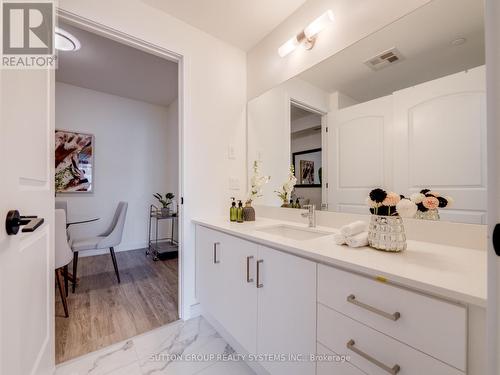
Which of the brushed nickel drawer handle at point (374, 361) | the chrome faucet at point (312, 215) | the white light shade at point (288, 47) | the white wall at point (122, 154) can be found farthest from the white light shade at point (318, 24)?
the white wall at point (122, 154)

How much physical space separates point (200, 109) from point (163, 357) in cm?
182

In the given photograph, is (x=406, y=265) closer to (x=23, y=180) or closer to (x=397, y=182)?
(x=397, y=182)

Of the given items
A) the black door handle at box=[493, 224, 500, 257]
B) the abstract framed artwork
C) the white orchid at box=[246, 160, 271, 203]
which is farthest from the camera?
the abstract framed artwork

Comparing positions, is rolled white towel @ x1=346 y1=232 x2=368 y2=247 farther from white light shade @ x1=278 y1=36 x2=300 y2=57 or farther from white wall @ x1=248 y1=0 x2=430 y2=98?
white light shade @ x1=278 y1=36 x2=300 y2=57

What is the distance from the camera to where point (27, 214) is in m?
0.81

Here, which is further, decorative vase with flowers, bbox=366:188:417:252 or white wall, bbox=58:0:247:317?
white wall, bbox=58:0:247:317

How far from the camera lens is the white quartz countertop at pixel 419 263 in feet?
1.95

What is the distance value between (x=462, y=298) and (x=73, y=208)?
4.16 meters

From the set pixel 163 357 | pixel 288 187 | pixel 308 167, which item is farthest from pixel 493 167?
pixel 163 357

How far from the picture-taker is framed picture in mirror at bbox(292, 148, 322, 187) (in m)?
1.59

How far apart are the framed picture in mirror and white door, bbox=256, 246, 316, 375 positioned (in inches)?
28.1

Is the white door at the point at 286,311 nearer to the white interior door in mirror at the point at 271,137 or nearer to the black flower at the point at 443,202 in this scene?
the black flower at the point at 443,202

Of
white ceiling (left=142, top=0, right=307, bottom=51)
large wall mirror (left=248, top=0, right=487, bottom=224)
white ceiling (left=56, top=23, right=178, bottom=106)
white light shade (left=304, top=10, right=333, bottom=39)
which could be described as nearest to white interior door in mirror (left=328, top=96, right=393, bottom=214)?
large wall mirror (left=248, top=0, right=487, bottom=224)

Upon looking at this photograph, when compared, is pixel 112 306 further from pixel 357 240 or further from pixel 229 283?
pixel 357 240
